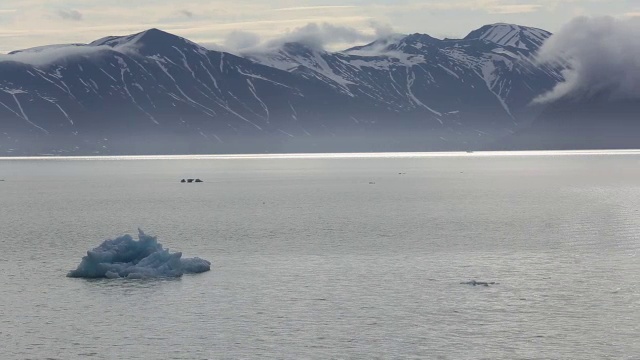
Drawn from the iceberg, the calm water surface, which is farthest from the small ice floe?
the iceberg

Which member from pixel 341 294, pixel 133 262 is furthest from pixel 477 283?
pixel 133 262

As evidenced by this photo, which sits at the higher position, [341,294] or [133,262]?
[133,262]

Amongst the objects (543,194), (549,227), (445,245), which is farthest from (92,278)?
A: (543,194)

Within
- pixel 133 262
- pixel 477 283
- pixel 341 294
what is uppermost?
pixel 133 262

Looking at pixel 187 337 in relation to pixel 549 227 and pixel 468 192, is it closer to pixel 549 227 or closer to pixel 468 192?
pixel 549 227

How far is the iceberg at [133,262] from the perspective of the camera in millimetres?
62875

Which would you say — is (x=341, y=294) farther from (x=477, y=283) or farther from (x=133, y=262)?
(x=133, y=262)

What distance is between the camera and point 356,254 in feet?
252

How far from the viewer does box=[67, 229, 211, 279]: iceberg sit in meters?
62.9

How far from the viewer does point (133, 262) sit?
213 ft

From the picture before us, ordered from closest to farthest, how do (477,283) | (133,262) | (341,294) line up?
(341,294) < (477,283) < (133,262)

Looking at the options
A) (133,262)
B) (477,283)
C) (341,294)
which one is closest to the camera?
(341,294)

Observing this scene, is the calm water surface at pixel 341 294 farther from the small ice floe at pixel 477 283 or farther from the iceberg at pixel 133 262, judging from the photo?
the iceberg at pixel 133 262

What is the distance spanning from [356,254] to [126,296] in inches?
989
